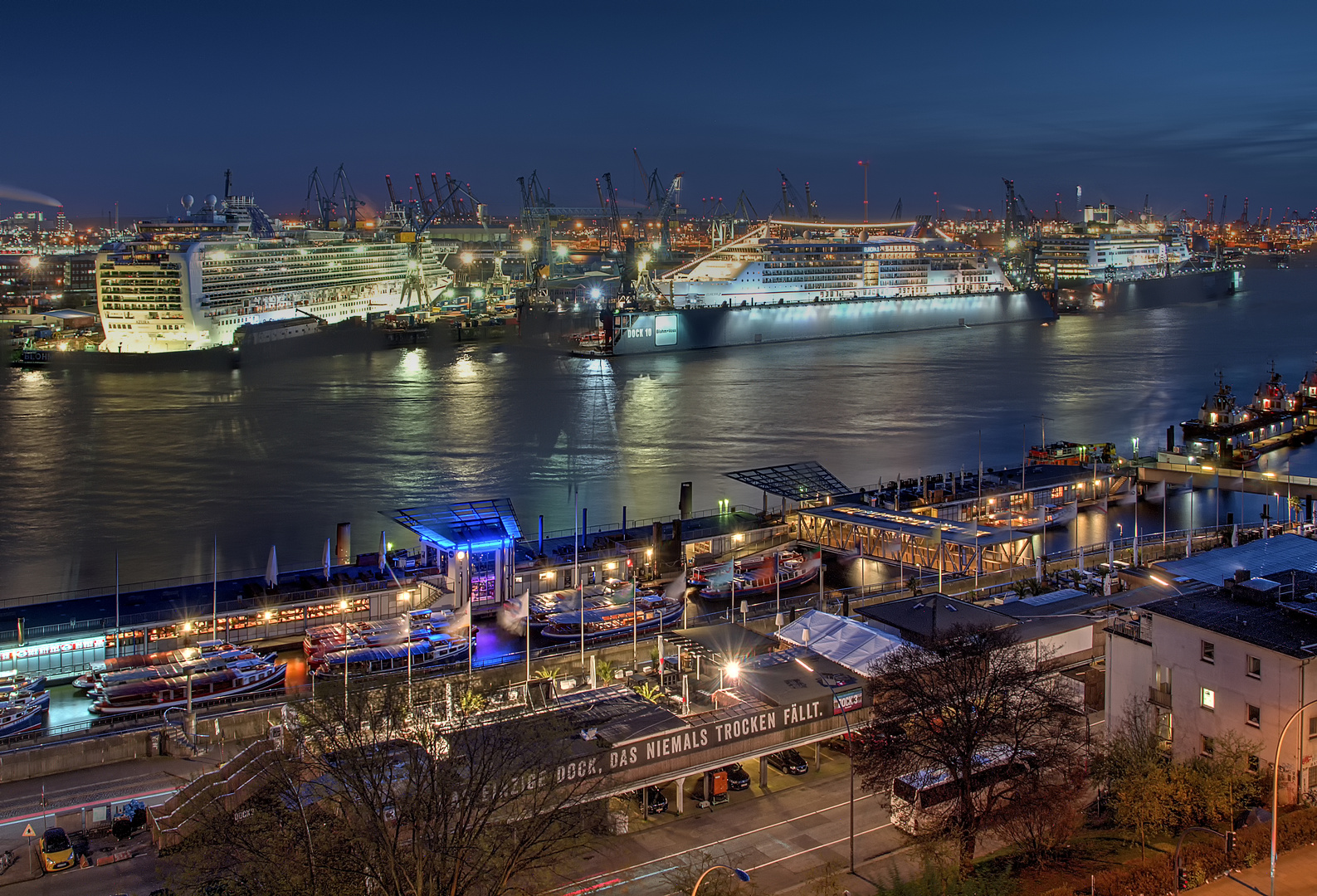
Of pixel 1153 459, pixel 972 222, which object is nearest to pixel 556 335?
pixel 1153 459

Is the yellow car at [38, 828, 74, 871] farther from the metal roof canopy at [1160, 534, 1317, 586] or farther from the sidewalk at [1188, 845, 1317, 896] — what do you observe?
the metal roof canopy at [1160, 534, 1317, 586]

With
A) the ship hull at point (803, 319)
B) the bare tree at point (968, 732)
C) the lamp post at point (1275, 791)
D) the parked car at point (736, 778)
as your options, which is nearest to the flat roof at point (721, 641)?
the parked car at point (736, 778)

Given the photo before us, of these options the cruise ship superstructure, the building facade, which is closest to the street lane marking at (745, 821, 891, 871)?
the building facade

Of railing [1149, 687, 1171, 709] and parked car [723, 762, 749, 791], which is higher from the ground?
railing [1149, 687, 1171, 709]

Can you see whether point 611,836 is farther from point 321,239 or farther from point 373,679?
point 321,239

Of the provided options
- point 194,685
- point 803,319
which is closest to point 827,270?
point 803,319

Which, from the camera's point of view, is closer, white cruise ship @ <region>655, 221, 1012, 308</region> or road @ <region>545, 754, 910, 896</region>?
road @ <region>545, 754, 910, 896</region>

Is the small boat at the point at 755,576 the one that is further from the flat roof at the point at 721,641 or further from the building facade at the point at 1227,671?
the building facade at the point at 1227,671
